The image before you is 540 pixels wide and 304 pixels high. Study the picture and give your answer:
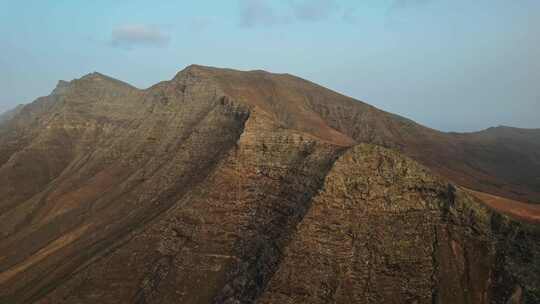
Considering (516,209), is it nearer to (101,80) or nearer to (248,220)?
(248,220)

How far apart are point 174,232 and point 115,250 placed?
780 cm

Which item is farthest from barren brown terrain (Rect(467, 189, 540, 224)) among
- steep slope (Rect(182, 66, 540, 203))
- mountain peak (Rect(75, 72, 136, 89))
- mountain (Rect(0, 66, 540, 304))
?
mountain peak (Rect(75, 72, 136, 89))

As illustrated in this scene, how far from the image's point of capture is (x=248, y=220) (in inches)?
2186

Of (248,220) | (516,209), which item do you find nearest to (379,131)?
(516,209)

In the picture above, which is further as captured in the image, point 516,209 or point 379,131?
point 379,131

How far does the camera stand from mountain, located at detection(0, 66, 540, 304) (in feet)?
136

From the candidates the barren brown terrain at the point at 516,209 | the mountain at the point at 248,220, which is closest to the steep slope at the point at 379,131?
the mountain at the point at 248,220

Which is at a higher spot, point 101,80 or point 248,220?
point 101,80

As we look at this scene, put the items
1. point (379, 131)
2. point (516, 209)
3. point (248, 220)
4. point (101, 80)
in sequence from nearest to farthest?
1. point (516, 209)
2. point (248, 220)
3. point (379, 131)
4. point (101, 80)

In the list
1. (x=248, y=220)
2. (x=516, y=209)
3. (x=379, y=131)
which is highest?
(x=379, y=131)

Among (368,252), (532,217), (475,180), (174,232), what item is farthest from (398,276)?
(475,180)

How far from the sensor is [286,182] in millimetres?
55406

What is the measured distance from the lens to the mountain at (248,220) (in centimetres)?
4159

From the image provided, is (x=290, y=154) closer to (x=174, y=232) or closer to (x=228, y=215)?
(x=228, y=215)
